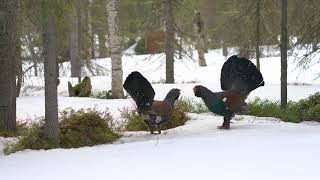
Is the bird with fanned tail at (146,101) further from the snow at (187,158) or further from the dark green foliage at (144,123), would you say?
the dark green foliage at (144,123)

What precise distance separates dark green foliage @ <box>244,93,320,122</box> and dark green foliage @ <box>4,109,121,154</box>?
13.2 feet

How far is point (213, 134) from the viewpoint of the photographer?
29.4ft

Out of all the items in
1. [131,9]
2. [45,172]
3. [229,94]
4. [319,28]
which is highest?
[131,9]

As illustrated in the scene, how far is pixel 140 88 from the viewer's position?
8781 mm

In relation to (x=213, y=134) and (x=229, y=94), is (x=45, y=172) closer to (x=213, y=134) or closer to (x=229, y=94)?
(x=213, y=134)

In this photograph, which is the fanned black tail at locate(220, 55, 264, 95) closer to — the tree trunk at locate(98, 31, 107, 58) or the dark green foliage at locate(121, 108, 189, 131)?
the dark green foliage at locate(121, 108, 189, 131)

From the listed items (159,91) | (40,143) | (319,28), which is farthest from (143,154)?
(159,91)

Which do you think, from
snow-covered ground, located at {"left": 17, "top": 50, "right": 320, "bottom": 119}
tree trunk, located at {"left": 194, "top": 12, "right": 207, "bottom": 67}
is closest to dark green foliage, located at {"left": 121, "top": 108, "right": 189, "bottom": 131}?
snow-covered ground, located at {"left": 17, "top": 50, "right": 320, "bottom": 119}

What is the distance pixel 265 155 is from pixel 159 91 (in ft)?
37.3

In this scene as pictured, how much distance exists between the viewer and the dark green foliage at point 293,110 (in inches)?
440

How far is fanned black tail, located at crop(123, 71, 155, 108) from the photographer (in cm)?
877

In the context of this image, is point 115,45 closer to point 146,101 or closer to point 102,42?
point 146,101

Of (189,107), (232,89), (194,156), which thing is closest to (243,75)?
(232,89)

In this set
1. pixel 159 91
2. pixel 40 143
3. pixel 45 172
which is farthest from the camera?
pixel 159 91
